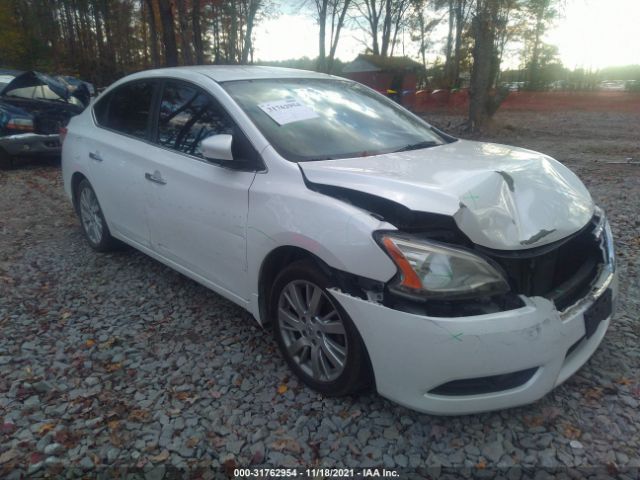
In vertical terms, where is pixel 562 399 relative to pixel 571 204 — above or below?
below

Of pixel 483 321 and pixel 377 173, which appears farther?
pixel 377 173

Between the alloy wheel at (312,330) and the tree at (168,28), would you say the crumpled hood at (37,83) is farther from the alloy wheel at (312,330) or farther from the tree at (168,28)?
the alloy wheel at (312,330)

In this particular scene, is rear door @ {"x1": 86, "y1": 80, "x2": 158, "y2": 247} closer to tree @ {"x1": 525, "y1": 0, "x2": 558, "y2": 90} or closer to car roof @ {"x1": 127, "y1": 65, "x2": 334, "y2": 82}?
car roof @ {"x1": 127, "y1": 65, "x2": 334, "y2": 82}

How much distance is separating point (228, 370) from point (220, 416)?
0.42 m

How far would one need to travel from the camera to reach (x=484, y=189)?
94.7 inches

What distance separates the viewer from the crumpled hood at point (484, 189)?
2.25m

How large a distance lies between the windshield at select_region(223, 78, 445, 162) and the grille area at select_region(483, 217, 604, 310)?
119 cm

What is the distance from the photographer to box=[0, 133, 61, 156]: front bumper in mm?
8508

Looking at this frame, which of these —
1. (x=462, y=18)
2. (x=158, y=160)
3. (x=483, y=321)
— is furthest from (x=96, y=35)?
(x=483, y=321)

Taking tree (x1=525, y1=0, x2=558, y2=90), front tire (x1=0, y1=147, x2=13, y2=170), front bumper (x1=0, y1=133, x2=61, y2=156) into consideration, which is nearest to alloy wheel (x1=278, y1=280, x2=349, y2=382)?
front bumper (x1=0, y1=133, x2=61, y2=156)

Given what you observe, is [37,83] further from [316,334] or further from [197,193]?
[316,334]

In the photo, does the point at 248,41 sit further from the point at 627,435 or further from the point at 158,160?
the point at 627,435

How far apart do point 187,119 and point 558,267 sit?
253 cm

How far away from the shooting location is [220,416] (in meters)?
2.57
